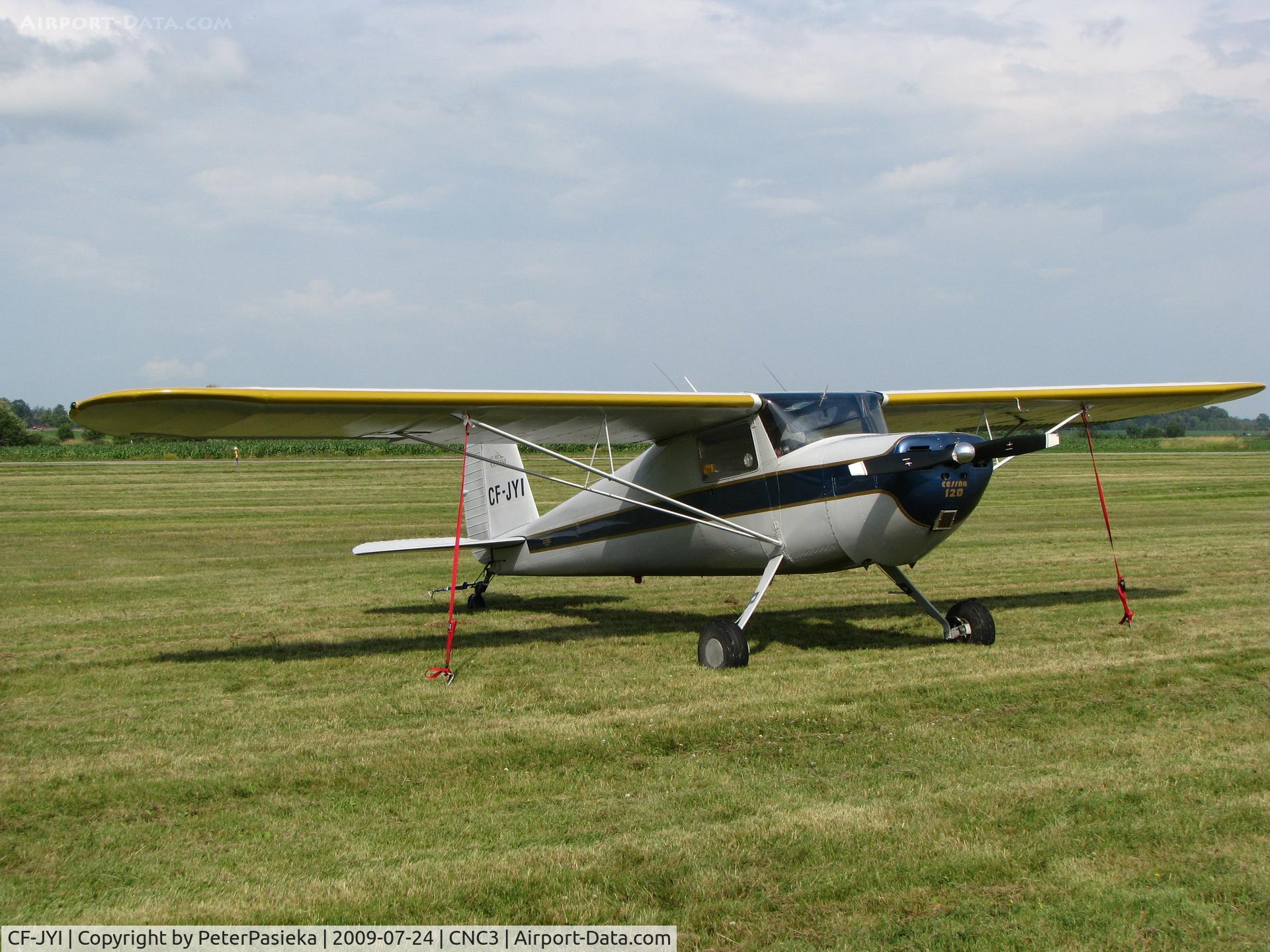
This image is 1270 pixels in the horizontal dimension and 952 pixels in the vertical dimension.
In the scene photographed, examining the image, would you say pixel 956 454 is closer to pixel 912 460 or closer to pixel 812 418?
pixel 912 460

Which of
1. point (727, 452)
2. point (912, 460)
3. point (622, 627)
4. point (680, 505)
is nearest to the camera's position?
point (912, 460)

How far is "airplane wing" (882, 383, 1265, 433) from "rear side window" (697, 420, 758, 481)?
1.70m

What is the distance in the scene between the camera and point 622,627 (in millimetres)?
11531

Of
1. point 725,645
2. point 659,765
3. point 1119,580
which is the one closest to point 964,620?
point 1119,580

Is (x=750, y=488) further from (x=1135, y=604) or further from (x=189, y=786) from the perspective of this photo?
(x=189, y=786)

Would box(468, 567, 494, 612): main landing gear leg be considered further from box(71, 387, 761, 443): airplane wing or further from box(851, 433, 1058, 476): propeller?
box(851, 433, 1058, 476): propeller

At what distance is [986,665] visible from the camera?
8.69m

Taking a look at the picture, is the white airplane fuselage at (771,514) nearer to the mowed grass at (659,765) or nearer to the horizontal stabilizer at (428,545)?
the horizontal stabilizer at (428,545)

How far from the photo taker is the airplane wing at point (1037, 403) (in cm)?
1167

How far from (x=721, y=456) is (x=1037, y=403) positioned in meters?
4.12

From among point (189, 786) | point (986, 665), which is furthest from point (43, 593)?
point (986, 665)

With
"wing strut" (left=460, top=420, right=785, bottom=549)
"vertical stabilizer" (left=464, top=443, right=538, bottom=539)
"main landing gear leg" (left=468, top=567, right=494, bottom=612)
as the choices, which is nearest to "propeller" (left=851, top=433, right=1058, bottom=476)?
"wing strut" (left=460, top=420, right=785, bottom=549)

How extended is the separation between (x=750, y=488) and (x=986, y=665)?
267 cm

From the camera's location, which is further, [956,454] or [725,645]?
[725,645]
